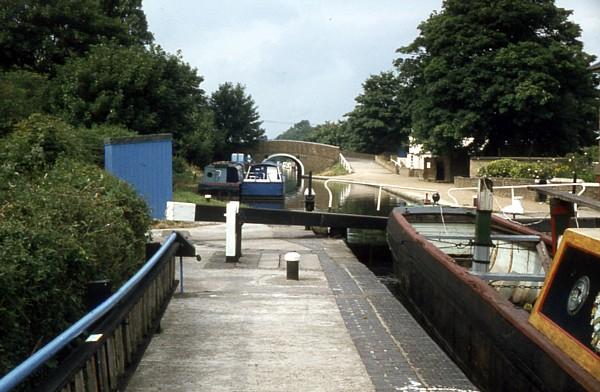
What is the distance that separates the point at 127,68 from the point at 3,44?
5629 mm

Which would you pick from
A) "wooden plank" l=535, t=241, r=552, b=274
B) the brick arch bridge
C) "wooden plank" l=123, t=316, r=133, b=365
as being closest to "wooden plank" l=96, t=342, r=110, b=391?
"wooden plank" l=123, t=316, r=133, b=365

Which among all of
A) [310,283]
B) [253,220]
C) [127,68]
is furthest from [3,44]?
[310,283]

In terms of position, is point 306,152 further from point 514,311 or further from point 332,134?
point 514,311

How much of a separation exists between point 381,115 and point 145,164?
46.8 m

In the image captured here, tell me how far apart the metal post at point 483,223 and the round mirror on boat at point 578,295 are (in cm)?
234

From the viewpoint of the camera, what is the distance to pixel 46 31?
25438 mm

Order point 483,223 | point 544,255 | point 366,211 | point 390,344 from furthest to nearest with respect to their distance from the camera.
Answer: point 366,211
point 544,255
point 483,223
point 390,344

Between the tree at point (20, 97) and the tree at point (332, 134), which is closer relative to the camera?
the tree at point (20, 97)

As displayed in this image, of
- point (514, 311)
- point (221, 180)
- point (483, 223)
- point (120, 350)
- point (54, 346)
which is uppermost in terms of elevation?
point (483, 223)

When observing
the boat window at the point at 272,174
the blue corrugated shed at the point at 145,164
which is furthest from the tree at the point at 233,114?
the blue corrugated shed at the point at 145,164

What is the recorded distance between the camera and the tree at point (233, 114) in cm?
6338

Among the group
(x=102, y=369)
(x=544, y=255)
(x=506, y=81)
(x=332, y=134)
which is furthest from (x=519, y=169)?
(x=332, y=134)

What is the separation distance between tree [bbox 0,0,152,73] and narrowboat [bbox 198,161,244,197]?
7562mm

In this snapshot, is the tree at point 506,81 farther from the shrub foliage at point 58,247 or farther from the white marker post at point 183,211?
the shrub foliage at point 58,247
